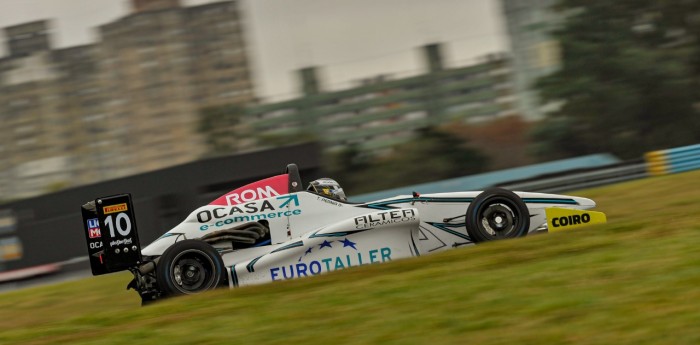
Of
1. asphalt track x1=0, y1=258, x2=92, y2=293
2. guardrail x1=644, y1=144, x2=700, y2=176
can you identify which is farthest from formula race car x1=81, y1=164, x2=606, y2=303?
guardrail x1=644, y1=144, x2=700, y2=176

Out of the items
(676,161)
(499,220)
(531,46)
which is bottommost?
(676,161)

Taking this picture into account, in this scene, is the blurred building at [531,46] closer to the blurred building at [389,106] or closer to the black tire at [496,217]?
the blurred building at [389,106]

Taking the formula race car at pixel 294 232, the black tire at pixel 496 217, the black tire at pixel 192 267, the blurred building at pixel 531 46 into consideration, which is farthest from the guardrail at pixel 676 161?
the blurred building at pixel 531 46

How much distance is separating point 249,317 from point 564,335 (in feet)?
9.42

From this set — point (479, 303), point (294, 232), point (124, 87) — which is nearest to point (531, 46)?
point (294, 232)

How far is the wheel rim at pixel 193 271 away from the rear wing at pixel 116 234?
0.47 meters

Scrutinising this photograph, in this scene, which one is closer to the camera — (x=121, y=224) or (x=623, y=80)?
(x=121, y=224)

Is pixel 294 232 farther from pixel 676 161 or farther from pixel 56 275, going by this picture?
pixel 676 161

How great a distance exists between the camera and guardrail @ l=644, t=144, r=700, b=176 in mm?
22531

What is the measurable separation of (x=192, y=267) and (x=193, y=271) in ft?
0.15

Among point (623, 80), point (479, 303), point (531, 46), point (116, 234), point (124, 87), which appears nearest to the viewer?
point (479, 303)

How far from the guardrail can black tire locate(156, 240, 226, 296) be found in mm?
15295

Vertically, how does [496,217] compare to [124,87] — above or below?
below

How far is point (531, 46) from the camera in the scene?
62.9 m
